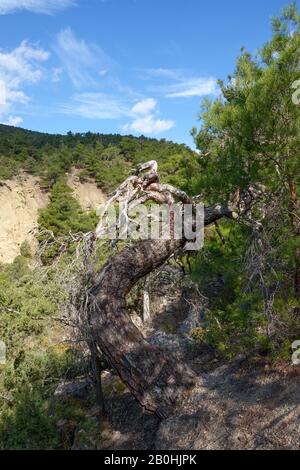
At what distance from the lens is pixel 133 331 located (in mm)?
5555

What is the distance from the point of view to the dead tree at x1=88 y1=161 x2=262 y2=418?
211 inches

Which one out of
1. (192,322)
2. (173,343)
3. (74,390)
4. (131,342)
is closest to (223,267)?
(131,342)

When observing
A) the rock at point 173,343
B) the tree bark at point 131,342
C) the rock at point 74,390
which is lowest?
the rock at point 74,390

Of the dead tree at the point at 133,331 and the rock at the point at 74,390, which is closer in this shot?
the dead tree at the point at 133,331

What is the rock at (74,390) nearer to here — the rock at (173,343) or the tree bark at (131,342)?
the rock at (173,343)

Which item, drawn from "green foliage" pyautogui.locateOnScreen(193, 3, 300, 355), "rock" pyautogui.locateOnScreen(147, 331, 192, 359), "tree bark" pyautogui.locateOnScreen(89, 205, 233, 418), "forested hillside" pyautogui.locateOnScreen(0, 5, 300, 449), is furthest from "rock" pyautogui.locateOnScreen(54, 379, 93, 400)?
"green foliage" pyautogui.locateOnScreen(193, 3, 300, 355)

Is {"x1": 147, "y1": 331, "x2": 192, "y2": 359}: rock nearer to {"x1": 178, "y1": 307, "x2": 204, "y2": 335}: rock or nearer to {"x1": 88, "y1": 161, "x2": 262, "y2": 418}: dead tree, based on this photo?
{"x1": 178, "y1": 307, "x2": 204, "y2": 335}: rock

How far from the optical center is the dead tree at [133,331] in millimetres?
5352

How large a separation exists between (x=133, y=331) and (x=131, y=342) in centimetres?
17

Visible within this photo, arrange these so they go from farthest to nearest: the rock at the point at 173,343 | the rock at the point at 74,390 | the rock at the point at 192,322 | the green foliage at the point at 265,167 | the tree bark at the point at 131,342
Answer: the rock at the point at 192,322 < the rock at the point at 173,343 < the rock at the point at 74,390 < the tree bark at the point at 131,342 < the green foliage at the point at 265,167

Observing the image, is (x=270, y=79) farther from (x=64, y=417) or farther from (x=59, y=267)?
(x=64, y=417)

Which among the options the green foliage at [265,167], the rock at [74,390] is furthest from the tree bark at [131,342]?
the rock at [74,390]

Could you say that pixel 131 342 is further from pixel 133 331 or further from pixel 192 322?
pixel 192 322

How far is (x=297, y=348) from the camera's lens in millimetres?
5094
